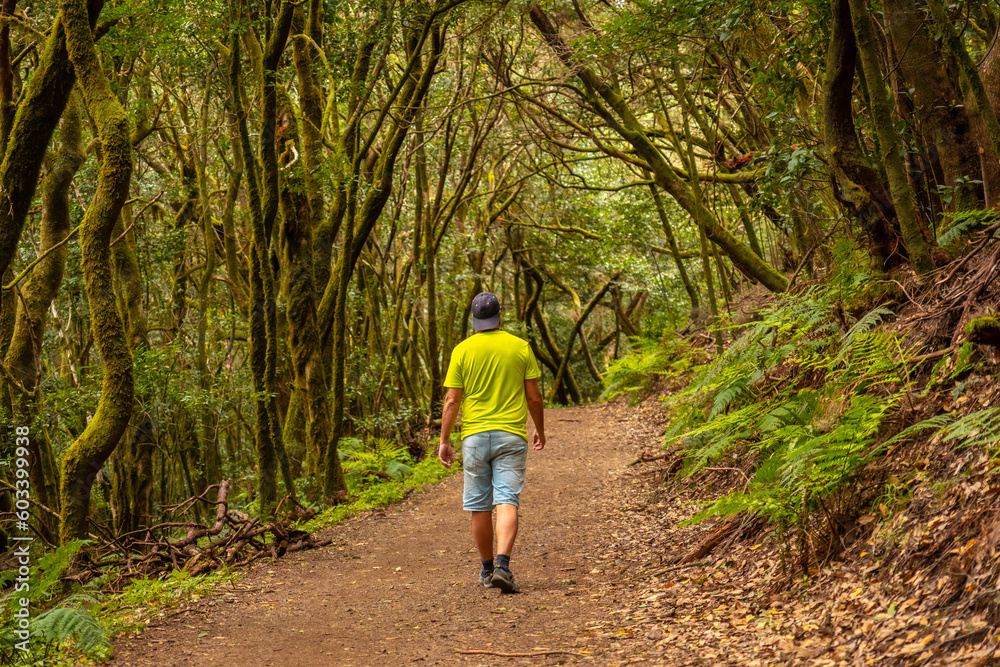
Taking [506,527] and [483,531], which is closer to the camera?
[506,527]

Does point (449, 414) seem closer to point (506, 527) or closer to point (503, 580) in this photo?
point (506, 527)

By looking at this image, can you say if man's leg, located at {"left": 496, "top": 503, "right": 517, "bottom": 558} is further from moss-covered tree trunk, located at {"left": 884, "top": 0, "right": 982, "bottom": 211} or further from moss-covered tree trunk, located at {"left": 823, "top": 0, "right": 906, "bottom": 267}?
moss-covered tree trunk, located at {"left": 884, "top": 0, "right": 982, "bottom": 211}

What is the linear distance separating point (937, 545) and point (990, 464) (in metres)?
0.47

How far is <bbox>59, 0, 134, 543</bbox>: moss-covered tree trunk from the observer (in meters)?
5.78

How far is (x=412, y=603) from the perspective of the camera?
5.44m

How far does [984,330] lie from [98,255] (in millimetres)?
6102

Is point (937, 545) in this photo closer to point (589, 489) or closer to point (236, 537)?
point (236, 537)

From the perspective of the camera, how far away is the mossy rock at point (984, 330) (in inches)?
160

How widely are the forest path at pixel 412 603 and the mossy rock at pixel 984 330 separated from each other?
2572 millimetres

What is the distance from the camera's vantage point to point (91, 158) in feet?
44.2

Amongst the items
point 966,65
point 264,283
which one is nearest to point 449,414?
point 264,283

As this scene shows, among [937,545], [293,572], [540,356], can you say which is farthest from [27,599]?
[540,356]

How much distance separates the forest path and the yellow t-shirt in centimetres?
124

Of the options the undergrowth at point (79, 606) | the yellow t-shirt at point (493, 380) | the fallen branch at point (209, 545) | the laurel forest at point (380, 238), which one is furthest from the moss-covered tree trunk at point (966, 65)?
the fallen branch at point (209, 545)
